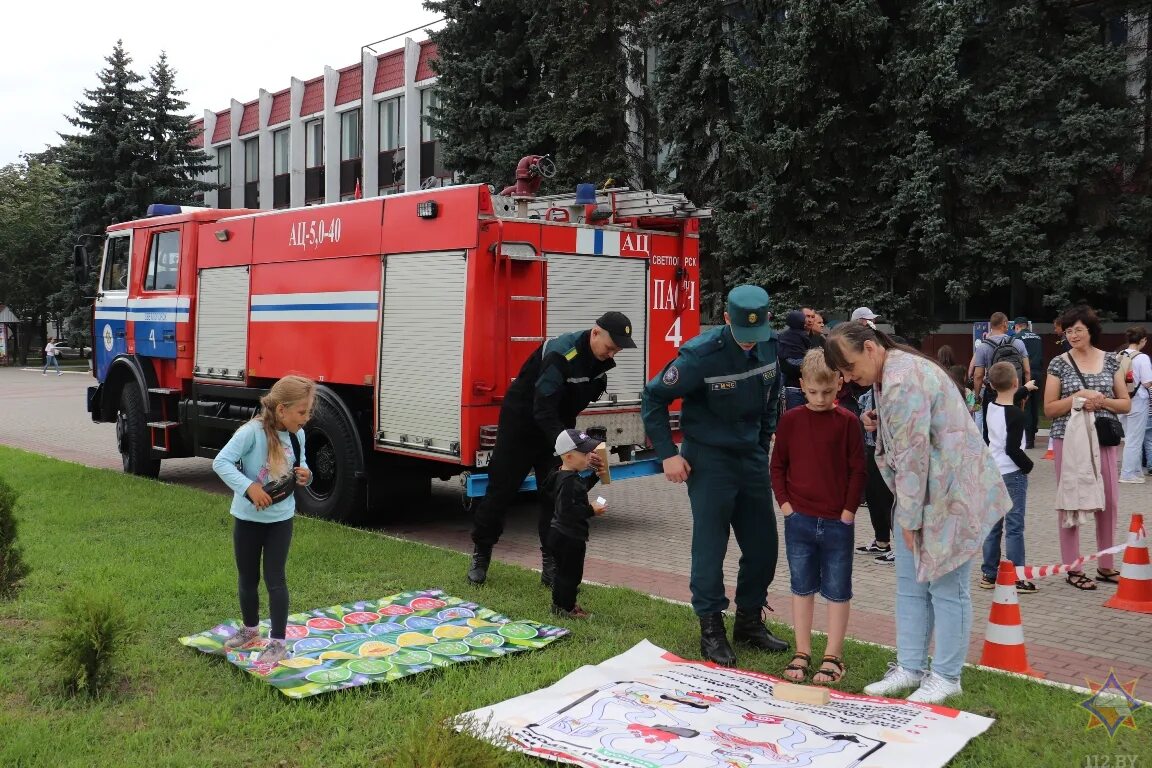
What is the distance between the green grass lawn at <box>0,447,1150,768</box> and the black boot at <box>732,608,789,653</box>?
0.11m

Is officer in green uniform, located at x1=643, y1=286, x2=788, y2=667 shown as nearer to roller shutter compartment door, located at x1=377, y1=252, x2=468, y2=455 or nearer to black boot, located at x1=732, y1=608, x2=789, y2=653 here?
black boot, located at x1=732, y1=608, x2=789, y2=653

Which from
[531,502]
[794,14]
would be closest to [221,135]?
[794,14]

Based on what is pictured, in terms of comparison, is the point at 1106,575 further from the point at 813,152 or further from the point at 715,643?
the point at 813,152

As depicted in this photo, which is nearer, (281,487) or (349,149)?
(281,487)

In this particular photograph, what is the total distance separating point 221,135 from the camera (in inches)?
1950

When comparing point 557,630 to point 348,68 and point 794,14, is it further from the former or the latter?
point 348,68

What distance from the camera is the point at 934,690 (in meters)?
4.62

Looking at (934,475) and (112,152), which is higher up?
(112,152)

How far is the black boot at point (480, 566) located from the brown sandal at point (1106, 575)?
14.0ft

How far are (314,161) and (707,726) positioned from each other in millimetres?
42908

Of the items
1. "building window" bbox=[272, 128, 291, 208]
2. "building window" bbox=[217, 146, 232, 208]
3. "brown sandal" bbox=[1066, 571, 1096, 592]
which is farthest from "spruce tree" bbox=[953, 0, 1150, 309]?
"building window" bbox=[217, 146, 232, 208]

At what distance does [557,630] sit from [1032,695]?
7.83 ft

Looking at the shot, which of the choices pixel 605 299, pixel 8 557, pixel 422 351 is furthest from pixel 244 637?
pixel 605 299

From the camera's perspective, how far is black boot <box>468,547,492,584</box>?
→ 22.4 feet
